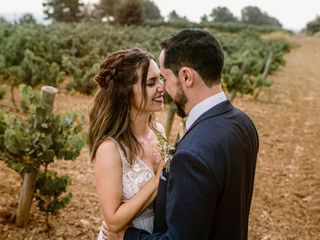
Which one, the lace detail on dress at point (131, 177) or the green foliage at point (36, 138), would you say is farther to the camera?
the green foliage at point (36, 138)

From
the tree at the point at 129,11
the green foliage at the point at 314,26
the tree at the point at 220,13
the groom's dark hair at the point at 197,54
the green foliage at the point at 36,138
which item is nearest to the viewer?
the groom's dark hair at the point at 197,54

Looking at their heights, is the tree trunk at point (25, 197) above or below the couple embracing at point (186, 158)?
below

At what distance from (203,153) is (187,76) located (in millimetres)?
430

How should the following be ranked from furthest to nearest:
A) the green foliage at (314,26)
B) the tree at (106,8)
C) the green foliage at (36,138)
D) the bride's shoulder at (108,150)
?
the green foliage at (314,26), the tree at (106,8), the green foliage at (36,138), the bride's shoulder at (108,150)

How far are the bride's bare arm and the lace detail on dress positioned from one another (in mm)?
100

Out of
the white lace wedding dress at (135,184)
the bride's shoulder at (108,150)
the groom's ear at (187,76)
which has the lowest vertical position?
the white lace wedding dress at (135,184)

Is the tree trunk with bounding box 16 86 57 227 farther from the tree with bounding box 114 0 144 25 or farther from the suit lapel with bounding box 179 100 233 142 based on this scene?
the tree with bounding box 114 0 144 25

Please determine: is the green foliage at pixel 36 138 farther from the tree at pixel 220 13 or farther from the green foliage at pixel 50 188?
the tree at pixel 220 13

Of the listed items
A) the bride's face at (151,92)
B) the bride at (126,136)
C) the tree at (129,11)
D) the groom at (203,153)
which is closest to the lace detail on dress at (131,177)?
the bride at (126,136)

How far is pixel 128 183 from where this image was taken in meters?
2.87

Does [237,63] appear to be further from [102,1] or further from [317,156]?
[102,1]

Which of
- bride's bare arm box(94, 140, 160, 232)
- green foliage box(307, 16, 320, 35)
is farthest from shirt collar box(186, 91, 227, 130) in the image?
green foliage box(307, 16, 320, 35)

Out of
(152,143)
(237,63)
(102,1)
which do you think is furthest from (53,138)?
(102,1)

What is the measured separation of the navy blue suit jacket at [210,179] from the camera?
6.34 ft
